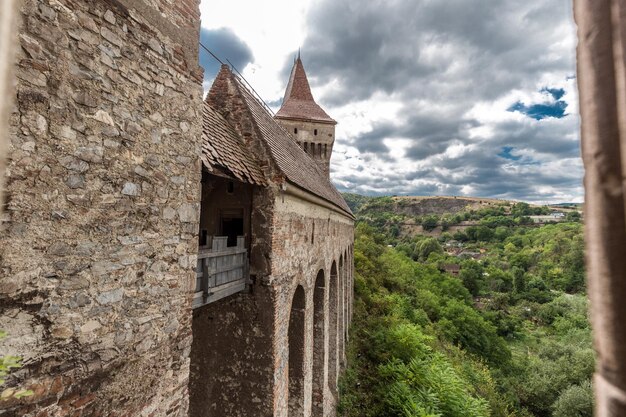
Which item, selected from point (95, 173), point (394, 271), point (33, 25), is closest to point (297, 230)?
point (95, 173)

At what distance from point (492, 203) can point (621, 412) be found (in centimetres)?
16722

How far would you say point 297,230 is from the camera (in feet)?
24.8

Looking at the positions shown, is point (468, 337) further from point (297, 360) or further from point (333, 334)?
point (297, 360)

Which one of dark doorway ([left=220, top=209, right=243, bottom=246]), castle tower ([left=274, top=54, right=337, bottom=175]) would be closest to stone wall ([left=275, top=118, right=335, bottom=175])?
castle tower ([left=274, top=54, right=337, bottom=175])

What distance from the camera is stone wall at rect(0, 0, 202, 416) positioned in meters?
2.24

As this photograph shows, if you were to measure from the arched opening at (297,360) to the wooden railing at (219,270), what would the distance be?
2637mm

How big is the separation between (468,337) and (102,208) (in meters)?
36.6

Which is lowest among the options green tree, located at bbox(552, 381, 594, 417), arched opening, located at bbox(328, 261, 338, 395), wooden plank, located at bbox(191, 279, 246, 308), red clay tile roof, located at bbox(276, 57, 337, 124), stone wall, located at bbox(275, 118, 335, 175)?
green tree, located at bbox(552, 381, 594, 417)

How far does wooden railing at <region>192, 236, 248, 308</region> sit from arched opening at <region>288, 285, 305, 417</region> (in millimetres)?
2637

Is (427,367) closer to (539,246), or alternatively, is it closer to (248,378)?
(248,378)

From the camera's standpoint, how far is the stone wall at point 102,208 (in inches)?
88.2

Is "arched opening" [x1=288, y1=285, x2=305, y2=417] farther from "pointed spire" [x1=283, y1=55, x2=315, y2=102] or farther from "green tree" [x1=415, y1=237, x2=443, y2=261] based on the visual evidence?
"green tree" [x1=415, y1=237, x2=443, y2=261]

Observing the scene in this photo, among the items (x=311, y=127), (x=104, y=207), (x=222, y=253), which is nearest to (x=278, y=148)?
(x=222, y=253)

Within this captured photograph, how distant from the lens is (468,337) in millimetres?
32188
